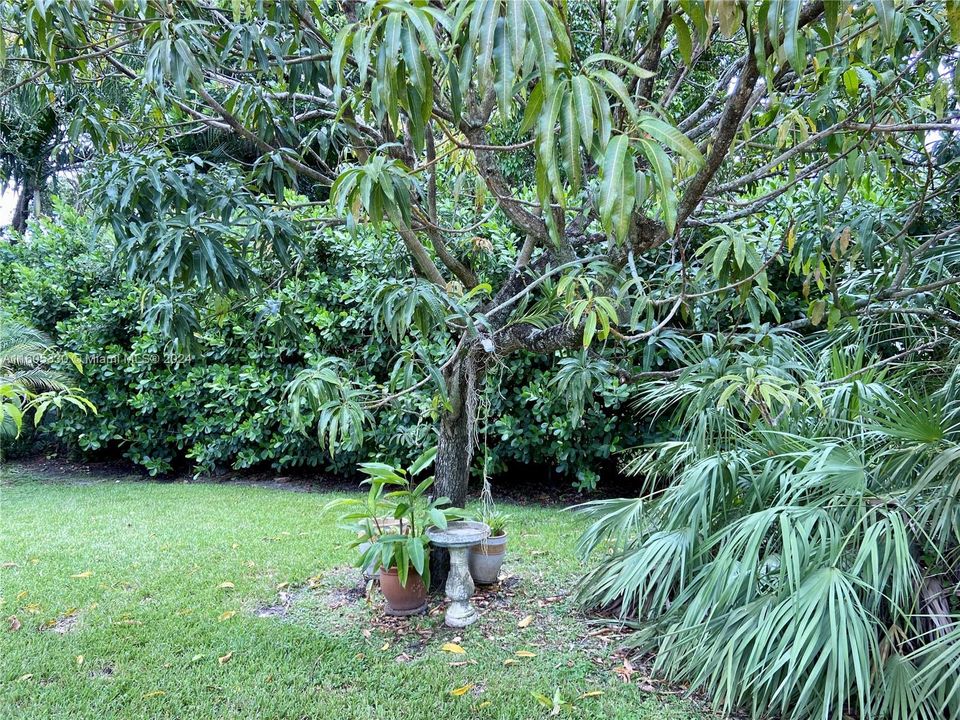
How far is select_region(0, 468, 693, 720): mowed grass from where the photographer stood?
263 cm

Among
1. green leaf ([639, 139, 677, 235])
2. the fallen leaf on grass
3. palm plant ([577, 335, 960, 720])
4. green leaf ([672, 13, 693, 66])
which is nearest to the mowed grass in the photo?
the fallen leaf on grass

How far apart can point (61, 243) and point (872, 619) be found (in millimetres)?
8124

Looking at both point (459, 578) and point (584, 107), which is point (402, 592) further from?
point (584, 107)

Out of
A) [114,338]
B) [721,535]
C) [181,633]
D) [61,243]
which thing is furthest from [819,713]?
[61,243]

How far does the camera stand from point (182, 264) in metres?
2.60

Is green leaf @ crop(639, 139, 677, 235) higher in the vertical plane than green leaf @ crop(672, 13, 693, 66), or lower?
lower

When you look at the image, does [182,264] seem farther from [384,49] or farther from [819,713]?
[819,713]

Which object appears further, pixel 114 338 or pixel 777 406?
pixel 114 338

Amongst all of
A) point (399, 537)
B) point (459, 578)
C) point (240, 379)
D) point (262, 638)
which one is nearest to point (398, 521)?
point (399, 537)

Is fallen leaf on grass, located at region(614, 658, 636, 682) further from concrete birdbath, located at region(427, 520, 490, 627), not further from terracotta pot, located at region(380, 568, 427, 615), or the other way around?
terracotta pot, located at region(380, 568, 427, 615)

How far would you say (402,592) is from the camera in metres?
3.35

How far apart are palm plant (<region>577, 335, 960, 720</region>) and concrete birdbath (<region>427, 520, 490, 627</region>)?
2.39 feet

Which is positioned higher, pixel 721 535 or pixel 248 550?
pixel 721 535

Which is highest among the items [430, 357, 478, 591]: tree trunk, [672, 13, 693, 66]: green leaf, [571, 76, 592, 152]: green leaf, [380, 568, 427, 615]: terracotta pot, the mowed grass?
[672, 13, 693, 66]: green leaf
